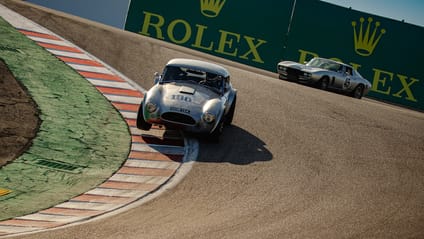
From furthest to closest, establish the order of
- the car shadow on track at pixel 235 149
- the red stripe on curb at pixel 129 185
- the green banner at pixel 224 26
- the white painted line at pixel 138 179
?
1. the green banner at pixel 224 26
2. the car shadow on track at pixel 235 149
3. the white painted line at pixel 138 179
4. the red stripe on curb at pixel 129 185

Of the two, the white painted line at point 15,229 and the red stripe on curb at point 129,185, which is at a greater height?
the red stripe on curb at point 129,185

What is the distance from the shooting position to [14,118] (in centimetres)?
1320

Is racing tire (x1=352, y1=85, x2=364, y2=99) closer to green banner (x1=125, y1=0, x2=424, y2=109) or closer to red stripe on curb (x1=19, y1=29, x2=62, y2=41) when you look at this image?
green banner (x1=125, y1=0, x2=424, y2=109)

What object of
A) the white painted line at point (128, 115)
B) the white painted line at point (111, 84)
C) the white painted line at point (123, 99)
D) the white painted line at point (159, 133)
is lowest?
the white painted line at point (159, 133)

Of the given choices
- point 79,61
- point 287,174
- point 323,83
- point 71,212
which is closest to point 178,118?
point 287,174

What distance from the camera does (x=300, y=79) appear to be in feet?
72.0

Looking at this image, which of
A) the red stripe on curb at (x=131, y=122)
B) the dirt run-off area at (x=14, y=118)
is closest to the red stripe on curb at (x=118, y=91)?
the red stripe on curb at (x=131, y=122)

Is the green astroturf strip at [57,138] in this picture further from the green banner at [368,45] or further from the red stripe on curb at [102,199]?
the green banner at [368,45]

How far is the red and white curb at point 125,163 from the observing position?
9.41 metres

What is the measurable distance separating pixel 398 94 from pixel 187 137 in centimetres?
1545

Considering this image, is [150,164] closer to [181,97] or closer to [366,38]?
[181,97]

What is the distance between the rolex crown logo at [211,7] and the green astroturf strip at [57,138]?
34.3 ft

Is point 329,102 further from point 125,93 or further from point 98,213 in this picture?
point 98,213

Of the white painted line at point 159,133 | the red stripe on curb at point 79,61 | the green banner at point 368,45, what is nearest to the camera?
the white painted line at point 159,133
